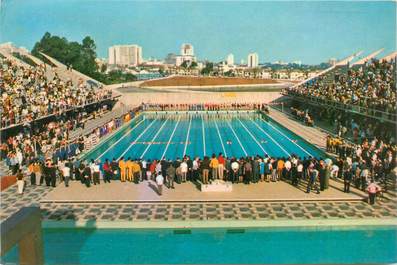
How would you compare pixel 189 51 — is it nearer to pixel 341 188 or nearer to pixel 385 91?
pixel 385 91

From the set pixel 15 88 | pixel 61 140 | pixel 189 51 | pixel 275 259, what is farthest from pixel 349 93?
pixel 189 51

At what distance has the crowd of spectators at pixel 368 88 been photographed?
69.7 feet

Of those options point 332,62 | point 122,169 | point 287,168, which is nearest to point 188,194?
point 122,169

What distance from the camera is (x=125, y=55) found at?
324ft

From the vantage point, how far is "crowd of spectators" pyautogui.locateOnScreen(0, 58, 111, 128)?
68.0 ft

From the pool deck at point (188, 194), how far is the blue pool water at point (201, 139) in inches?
237

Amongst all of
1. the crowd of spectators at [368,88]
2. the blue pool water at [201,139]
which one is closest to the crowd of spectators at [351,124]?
the crowd of spectators at [368,88]

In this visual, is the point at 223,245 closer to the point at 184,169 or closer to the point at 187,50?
the point at 184,169

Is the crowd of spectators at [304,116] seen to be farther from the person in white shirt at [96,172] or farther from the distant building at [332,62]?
the person in white shirt at [96,172]

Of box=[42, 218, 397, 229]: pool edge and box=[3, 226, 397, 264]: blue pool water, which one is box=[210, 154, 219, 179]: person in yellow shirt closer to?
box=[42, 218, 397, 229]: pool edge

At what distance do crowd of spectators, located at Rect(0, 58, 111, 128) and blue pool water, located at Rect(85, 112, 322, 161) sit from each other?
135 inches

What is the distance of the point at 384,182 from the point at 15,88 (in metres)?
18.9

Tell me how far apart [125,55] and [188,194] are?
8963 cm

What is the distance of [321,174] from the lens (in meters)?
12.8
